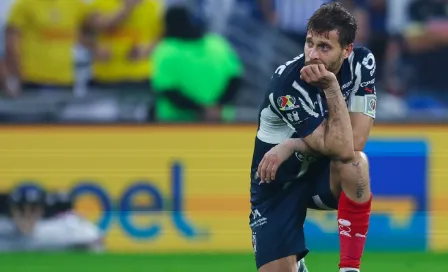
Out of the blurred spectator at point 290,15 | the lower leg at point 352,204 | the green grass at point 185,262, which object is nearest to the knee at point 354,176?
the lower leg at point 352,204

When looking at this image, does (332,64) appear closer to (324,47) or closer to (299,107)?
(324,47)

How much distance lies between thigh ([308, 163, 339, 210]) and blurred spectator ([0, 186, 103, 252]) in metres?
4.53

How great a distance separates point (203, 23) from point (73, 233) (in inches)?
87.7

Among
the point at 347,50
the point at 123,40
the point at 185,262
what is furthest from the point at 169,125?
the point at 347,50

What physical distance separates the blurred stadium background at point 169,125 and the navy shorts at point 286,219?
410 centimetres

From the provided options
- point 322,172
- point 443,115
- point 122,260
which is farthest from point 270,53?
point 322,172

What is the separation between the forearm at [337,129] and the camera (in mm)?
6056

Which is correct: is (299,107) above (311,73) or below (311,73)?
below

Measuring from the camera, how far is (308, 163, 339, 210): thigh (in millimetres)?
6488

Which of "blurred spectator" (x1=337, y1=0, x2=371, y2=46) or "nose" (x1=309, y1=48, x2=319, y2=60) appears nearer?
"nose" (x1=309, y1=48, x2=319, y2=60)

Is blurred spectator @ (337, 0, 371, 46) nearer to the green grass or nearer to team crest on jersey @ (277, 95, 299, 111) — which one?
the green grass

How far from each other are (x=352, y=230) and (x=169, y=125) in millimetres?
4814

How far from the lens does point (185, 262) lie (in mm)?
9930

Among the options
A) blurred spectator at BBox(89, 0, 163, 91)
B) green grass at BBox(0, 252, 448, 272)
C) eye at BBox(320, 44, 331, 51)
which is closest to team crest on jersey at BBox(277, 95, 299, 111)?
eye at BBox(320, 44, 331, 51)
